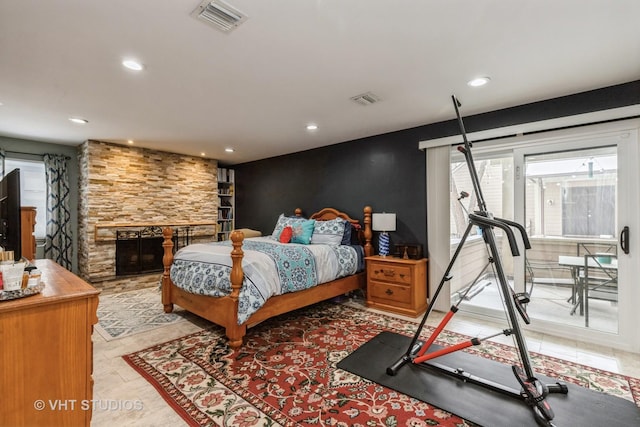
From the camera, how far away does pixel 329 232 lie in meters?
4.32

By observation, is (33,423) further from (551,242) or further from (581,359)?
(551,242)

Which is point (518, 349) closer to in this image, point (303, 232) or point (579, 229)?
point (579, 229)

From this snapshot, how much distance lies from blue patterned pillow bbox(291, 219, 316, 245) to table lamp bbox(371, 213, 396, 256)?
3.08 ft

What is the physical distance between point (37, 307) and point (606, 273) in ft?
14.0

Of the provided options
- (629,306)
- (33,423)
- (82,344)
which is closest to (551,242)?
(629,306)

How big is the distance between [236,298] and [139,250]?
3.53 metres

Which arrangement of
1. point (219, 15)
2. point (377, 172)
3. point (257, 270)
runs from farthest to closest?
1. point (377, 172)
2. point (257, 270)
3. point (219, 15)

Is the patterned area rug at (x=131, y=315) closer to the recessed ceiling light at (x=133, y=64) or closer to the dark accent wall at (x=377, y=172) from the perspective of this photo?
the recessed ceiling light at (x=133, y=64)

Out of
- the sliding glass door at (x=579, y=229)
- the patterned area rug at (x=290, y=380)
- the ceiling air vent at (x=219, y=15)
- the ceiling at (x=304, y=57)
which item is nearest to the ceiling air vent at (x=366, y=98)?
the ceiling at (x=304, y=57)

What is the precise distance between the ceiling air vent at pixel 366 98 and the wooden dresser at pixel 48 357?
8.62 ft

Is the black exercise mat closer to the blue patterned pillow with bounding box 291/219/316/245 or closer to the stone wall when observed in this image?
the blue patterned pillow with bounding box 291/219/316/245

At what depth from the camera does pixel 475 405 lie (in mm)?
1907

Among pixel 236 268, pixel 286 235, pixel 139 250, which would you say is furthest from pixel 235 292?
pixel 139 250

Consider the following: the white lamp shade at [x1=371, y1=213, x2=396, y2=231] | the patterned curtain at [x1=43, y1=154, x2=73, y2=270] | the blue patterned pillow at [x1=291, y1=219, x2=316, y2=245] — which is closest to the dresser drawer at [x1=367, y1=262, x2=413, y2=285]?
the white lamp shade at [x1=371, y1=213, x2=396, y2=231]
